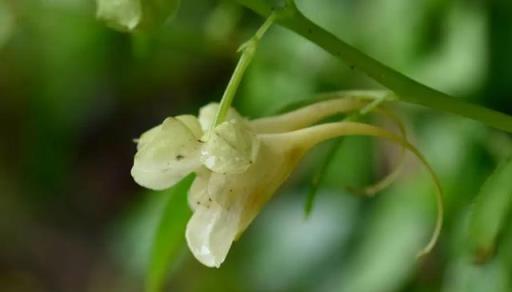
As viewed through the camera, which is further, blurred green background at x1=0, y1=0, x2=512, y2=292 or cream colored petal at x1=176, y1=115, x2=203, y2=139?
blurred green background at x1=0, y1=0, x2=512, y2=292

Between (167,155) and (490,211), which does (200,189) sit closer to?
(167,155)

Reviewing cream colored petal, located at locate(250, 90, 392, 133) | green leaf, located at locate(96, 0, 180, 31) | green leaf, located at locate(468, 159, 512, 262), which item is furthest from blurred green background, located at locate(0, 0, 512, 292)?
green leaf, located at locate(96, 0, 180, 31)

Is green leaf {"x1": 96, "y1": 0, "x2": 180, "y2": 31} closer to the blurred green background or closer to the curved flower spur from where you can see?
the curved flower spur

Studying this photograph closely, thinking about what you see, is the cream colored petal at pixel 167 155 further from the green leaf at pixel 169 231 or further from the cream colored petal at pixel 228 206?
the green leaf at pixel 169 231

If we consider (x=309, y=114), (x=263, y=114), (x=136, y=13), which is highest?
(x=136, y=13)

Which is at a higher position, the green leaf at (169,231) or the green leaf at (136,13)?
the green leaf at (136,13)

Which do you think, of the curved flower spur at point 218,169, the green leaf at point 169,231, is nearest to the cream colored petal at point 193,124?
the curved flower spur at point 218,169

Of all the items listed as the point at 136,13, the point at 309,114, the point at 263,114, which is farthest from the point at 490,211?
the point at 263,114
